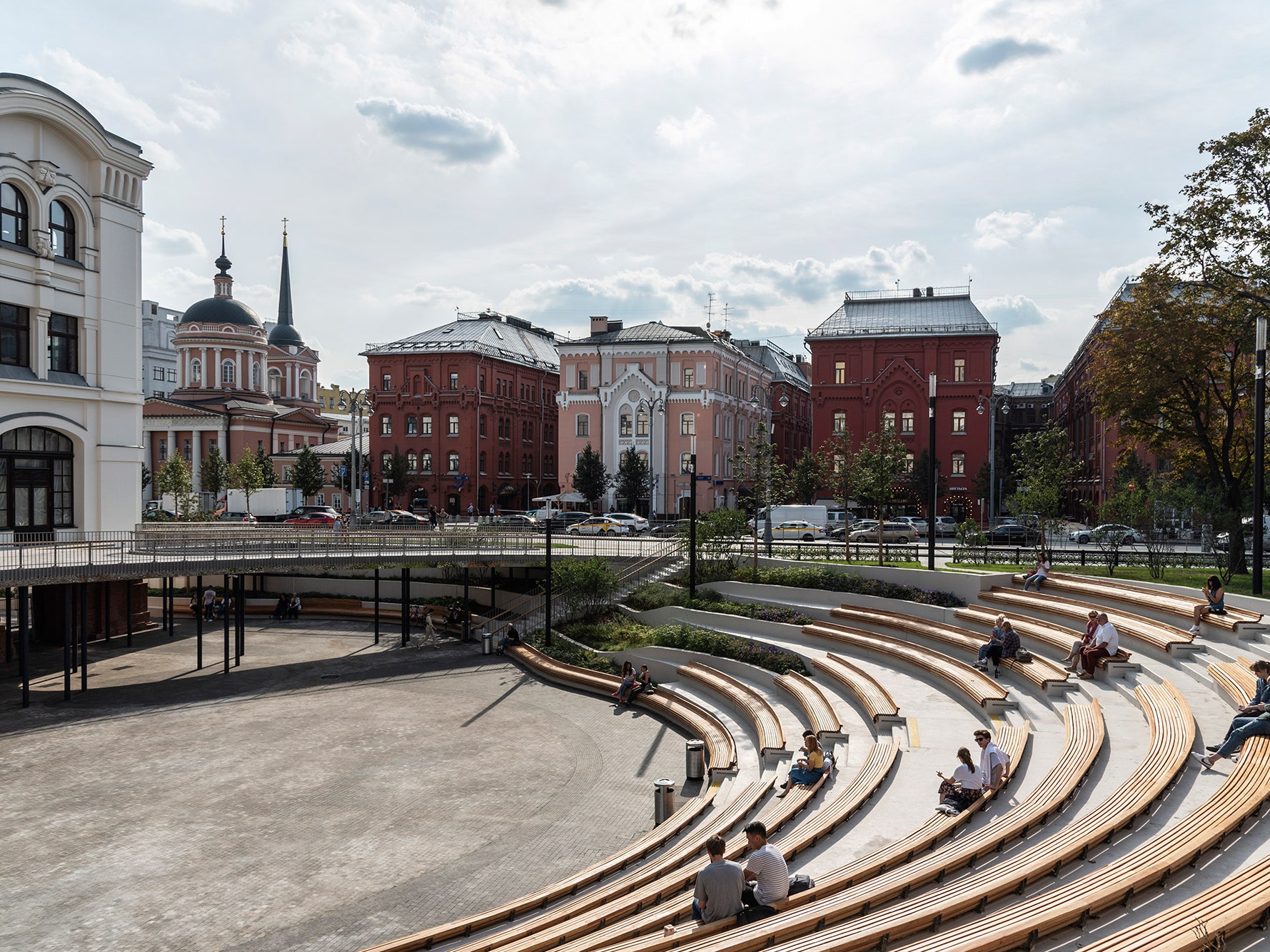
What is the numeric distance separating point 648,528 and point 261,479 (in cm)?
3498

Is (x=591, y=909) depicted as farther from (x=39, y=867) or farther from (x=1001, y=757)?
(x=39, y=867)

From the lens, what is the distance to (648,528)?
162ft

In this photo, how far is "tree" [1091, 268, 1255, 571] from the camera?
26.6m

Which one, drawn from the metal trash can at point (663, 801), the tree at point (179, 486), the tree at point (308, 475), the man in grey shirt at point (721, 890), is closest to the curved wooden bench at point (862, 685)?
the metal trash can at point (663, 801)

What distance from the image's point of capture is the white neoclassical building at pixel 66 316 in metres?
32.0

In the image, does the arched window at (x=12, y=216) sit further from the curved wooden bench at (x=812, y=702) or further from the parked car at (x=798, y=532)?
the parked car at (x=798, y=532)

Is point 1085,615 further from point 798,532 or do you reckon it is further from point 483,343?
point 483,343

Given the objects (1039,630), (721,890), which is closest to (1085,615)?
(1039,630)

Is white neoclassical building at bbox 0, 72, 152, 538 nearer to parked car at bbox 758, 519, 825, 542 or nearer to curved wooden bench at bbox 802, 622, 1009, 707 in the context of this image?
curved wooden bench at bbox 802, 622, 1009, 707

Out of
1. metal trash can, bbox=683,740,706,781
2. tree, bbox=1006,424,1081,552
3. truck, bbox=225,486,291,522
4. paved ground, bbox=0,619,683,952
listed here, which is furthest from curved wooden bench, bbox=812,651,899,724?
truck, bbox=225,486,291,522

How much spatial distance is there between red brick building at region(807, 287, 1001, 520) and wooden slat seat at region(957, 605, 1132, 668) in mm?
43830

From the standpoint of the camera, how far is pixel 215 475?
71.4m

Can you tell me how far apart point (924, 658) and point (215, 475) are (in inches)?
2551

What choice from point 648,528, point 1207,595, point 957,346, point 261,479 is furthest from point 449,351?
point 1207,595
